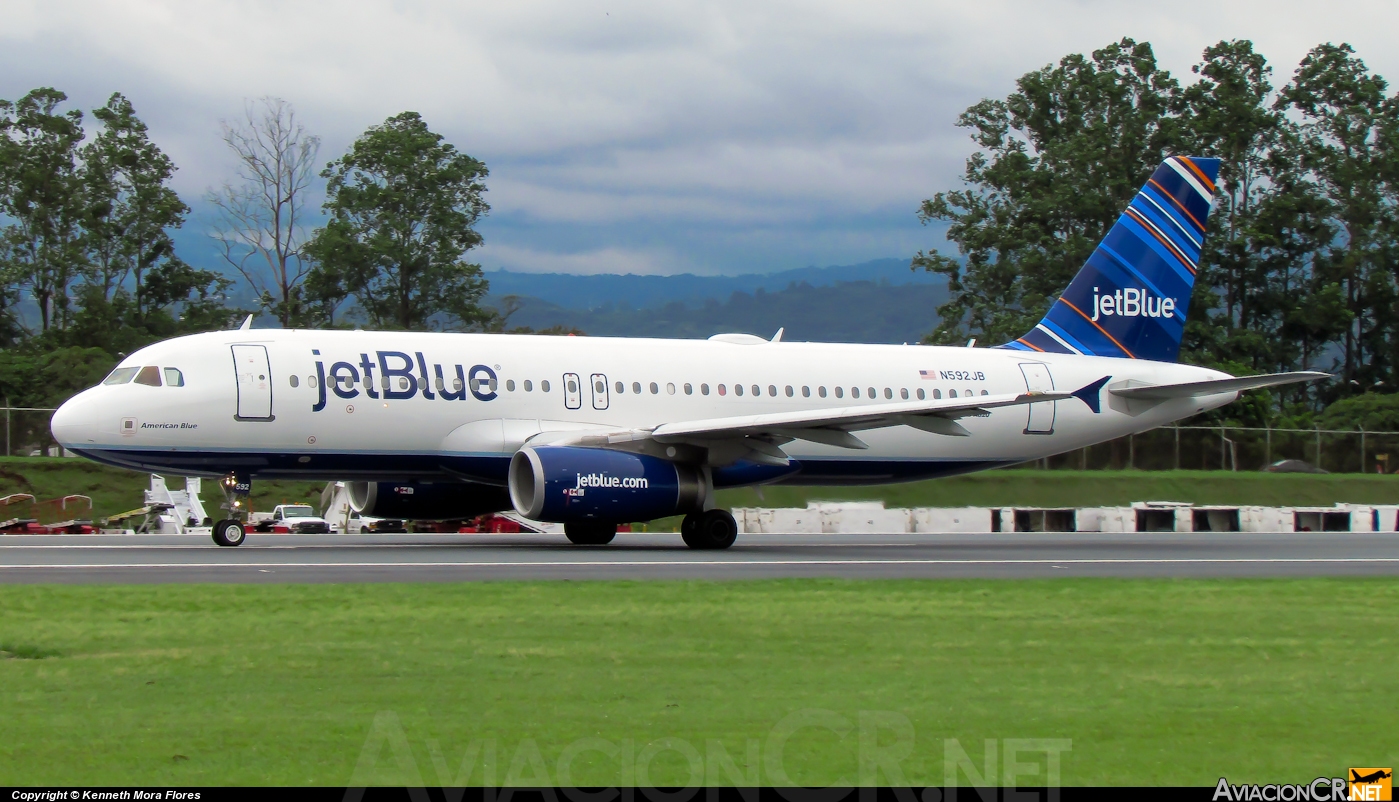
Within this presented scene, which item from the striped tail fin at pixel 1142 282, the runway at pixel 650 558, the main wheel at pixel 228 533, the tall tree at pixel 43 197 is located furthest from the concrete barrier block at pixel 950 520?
the tall tree at pixel 43 197

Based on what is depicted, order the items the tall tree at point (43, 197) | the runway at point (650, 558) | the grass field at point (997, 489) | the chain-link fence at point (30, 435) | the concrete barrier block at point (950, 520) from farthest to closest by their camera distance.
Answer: the tall tree at point (43, 197) < the chain-link fence at point (30, 435) < the grass field at point (997, 489) < the concrete barrier block at point (950, 520) < the runway at point (650, 558)

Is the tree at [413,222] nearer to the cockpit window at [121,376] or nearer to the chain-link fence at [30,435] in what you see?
the chain-link fence at [30,435]

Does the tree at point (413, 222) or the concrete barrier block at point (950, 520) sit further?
the tree at point (413, 222)

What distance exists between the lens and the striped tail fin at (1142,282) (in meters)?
30.8

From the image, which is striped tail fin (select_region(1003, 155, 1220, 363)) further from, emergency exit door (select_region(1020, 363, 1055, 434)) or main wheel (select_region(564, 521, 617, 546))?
main wheel (select_region(564, 521, 617, 546))

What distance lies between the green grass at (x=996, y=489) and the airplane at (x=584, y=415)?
622 centimetres

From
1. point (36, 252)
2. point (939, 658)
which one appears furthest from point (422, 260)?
point (939, 658)

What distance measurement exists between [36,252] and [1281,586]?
61.0 m

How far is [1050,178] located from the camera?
69.6m

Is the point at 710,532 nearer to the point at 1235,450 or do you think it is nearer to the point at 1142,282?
the point at 1142,282

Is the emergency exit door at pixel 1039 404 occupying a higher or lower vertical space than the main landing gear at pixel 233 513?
higher

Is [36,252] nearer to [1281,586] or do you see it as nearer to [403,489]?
[403,489]

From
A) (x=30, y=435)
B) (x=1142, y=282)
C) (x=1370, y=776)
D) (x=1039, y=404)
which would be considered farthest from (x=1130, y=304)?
(x=30, y=435)

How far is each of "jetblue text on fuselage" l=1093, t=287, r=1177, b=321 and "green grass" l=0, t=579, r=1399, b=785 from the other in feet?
55.0
